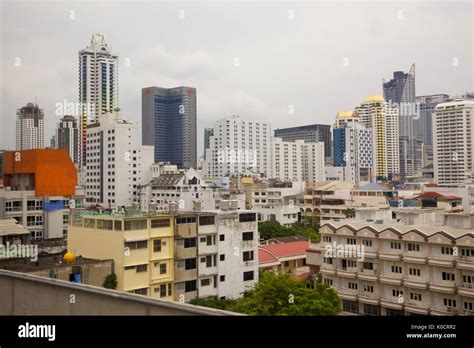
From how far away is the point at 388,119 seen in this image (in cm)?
3350

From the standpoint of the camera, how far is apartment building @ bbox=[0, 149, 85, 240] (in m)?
9.91

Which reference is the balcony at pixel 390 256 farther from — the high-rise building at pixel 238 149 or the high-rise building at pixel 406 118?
the high-rise building at pixel 406 118

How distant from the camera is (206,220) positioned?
747 centimetres

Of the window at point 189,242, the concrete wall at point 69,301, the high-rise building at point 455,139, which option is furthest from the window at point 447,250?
the high-rise building at point 455,139

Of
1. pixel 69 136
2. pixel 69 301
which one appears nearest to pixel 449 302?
pixel 69 301

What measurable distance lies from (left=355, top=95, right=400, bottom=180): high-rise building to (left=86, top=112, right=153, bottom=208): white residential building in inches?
659

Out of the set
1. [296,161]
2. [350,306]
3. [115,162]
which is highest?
[296,161]

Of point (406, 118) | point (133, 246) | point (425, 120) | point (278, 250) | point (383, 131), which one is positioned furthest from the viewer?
point (406, 118)

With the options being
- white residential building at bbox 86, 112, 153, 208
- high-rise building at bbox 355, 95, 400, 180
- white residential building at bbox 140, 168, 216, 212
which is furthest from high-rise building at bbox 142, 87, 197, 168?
high-rise building at bbox 355, 95, 400, 180

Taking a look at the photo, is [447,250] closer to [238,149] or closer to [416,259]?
[416,259]

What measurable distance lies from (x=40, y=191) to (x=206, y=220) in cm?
469

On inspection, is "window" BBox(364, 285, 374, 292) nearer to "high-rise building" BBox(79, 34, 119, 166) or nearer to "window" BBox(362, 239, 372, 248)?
"window" BBox(362, 239, 372, 248)

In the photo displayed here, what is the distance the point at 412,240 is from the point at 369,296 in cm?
109
